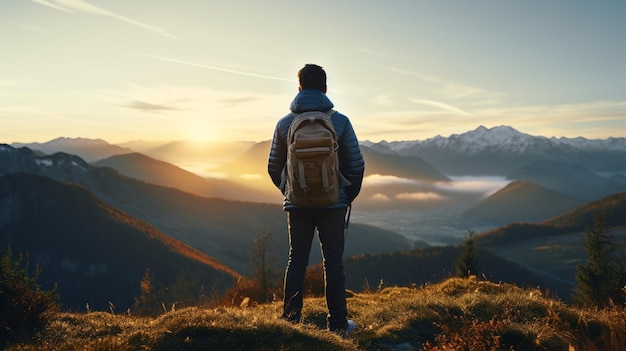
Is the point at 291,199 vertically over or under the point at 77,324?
over

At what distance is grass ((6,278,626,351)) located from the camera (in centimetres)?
484

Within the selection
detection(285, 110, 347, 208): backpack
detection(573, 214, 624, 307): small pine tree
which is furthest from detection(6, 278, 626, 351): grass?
detection(573, 214, 624, 307): small pine tree

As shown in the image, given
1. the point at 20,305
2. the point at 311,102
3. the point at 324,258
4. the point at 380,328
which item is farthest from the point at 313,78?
the point at 20,305

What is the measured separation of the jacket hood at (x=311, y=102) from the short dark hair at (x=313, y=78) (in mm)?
96

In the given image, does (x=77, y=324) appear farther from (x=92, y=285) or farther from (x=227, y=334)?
(x=92, y=285)

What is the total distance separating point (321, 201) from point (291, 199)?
1.55 feet

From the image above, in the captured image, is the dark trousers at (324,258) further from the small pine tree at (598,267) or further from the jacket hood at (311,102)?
the small pine tree at (598,267)

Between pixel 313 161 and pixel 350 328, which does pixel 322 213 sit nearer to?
pixel 313 161

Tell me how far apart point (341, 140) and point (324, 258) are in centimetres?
189

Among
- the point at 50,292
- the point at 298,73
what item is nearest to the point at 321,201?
the point at 298,73

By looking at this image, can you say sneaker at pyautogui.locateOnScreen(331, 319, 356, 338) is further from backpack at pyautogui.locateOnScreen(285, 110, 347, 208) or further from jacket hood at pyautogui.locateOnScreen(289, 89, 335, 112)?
jacket hood at pyautogui.locateOnScreen(289, 89, 335, 112)

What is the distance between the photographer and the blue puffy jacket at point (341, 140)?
6598 mm

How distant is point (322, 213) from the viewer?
660 cm

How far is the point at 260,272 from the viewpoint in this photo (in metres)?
45.6
